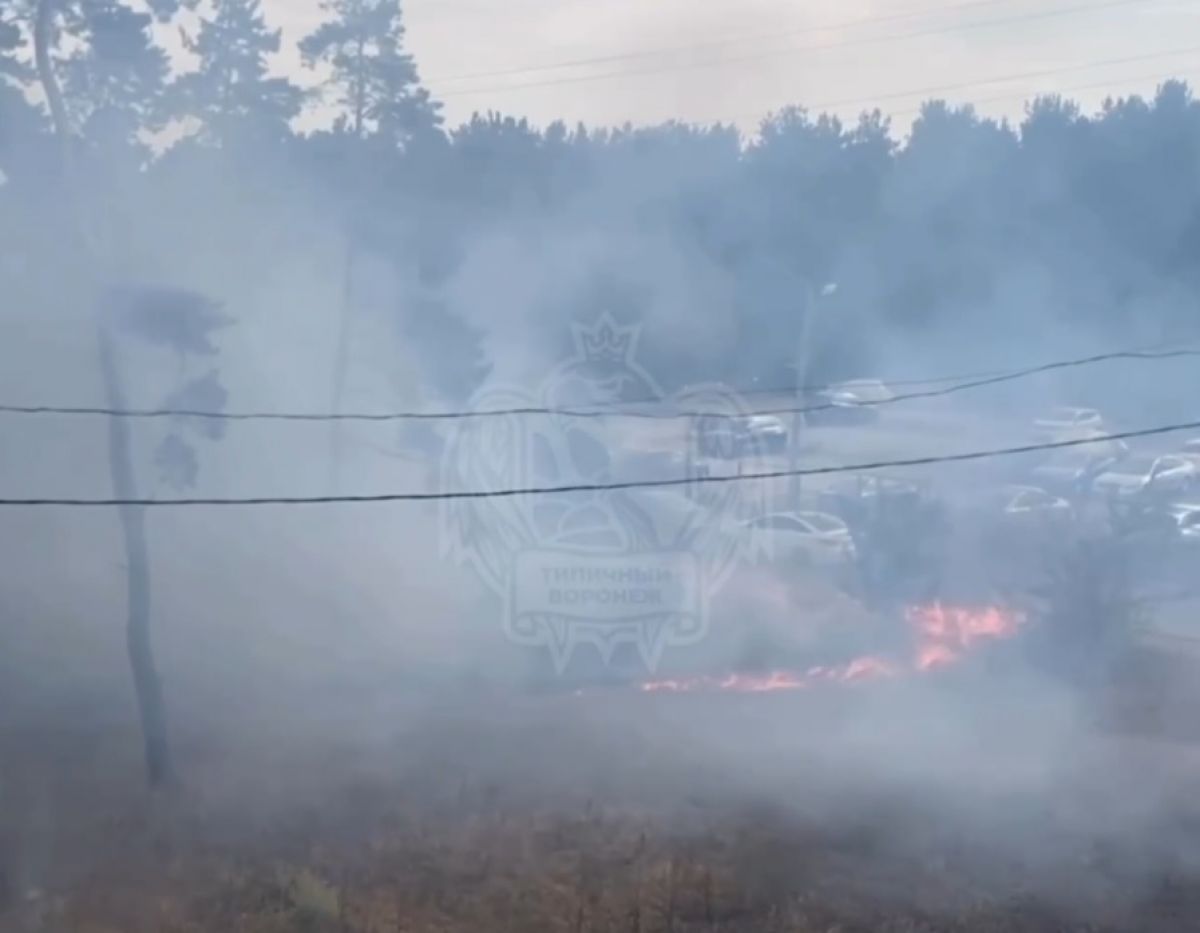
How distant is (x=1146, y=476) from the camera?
73.5ft

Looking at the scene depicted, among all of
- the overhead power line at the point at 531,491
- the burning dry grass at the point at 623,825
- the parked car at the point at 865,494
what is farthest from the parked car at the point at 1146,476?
the burning dry grass at the point at 623,825

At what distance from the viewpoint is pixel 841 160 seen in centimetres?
2378

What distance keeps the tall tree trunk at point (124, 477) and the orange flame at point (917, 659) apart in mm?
5232

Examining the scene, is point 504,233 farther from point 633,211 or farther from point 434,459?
point 434,459

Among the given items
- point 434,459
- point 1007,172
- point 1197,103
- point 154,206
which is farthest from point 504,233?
point 1197,103

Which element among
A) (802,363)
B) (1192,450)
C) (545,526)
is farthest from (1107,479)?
(545,526)

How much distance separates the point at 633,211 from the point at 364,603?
737cm

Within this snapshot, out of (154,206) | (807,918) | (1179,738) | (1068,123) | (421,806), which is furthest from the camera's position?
(1068,123)

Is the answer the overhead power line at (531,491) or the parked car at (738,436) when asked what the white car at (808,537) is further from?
the parked car at (738,436)

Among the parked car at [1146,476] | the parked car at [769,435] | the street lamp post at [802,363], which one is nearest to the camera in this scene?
the parked car at [1146,476]

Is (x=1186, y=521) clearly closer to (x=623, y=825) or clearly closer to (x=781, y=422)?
(x=781, y=422)

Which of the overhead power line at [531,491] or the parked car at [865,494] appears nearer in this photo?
the overhead power line at [531,491]

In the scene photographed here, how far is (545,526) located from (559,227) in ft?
19.3

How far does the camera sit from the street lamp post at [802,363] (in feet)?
68.5
